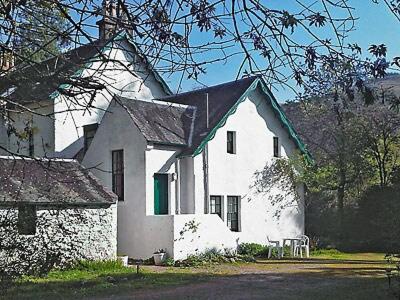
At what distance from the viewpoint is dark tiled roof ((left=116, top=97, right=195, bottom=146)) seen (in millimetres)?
23203

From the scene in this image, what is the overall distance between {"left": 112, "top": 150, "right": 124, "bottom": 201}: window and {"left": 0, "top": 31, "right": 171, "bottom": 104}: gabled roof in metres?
18.0

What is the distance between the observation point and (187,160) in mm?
24234

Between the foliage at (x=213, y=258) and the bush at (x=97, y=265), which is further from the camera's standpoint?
the foliage at (x=213, y=258)

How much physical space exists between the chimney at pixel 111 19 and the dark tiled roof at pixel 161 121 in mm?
17064

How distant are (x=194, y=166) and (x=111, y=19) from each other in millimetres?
18906

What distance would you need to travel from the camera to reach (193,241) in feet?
72.6

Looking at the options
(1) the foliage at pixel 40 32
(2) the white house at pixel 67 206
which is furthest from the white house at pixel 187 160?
(1) the foliage at pixel 40 32

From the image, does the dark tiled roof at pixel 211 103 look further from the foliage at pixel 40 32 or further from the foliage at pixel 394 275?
the foliage at pixel 40 32

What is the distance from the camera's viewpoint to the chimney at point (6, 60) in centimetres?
579

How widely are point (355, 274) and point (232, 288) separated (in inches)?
195

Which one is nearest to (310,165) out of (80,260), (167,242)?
(167,242)

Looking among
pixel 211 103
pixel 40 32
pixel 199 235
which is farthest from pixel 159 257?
pixel 40 32

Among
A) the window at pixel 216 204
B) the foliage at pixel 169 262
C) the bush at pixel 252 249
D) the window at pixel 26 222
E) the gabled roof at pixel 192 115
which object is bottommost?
Result: the foliage at pixel 169 262

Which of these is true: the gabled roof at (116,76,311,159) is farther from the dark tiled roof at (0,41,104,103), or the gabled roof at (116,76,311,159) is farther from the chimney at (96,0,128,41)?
the chimney at (96,0,128,41)
